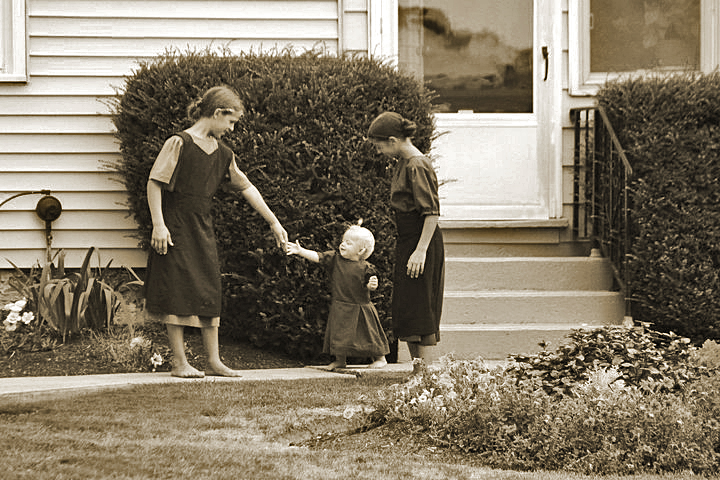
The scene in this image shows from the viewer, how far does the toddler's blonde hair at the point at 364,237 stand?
6145 millimetres

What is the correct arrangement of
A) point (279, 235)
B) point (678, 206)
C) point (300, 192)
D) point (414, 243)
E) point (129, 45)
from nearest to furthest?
point (414, 243) < point (279, 235) < point (300, 192) < point (678, 206) < point (129, 45)

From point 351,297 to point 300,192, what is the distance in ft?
2.73

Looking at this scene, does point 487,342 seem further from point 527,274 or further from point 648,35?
point 648,35

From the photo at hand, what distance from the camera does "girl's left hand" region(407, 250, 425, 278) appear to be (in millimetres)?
5539

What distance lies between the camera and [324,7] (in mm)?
8055

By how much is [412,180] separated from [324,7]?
3.00m

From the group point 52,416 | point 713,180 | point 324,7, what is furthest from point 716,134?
point 52,416

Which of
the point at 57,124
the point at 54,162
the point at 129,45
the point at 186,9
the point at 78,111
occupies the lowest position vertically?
the point at 54,162

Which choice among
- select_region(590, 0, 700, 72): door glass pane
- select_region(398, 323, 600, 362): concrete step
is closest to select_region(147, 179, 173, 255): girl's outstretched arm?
select_region(398, 323, 600, 362): concrete step

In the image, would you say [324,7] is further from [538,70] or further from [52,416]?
[52,416]

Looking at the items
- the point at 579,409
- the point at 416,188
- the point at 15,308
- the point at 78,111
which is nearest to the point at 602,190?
the point at 416,188

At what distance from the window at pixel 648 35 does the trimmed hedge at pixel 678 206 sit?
4.89 ft

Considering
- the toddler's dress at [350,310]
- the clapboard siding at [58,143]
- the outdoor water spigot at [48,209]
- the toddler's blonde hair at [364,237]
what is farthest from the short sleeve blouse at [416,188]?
the outdoor water spigot at [48,209]

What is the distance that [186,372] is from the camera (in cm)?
574
